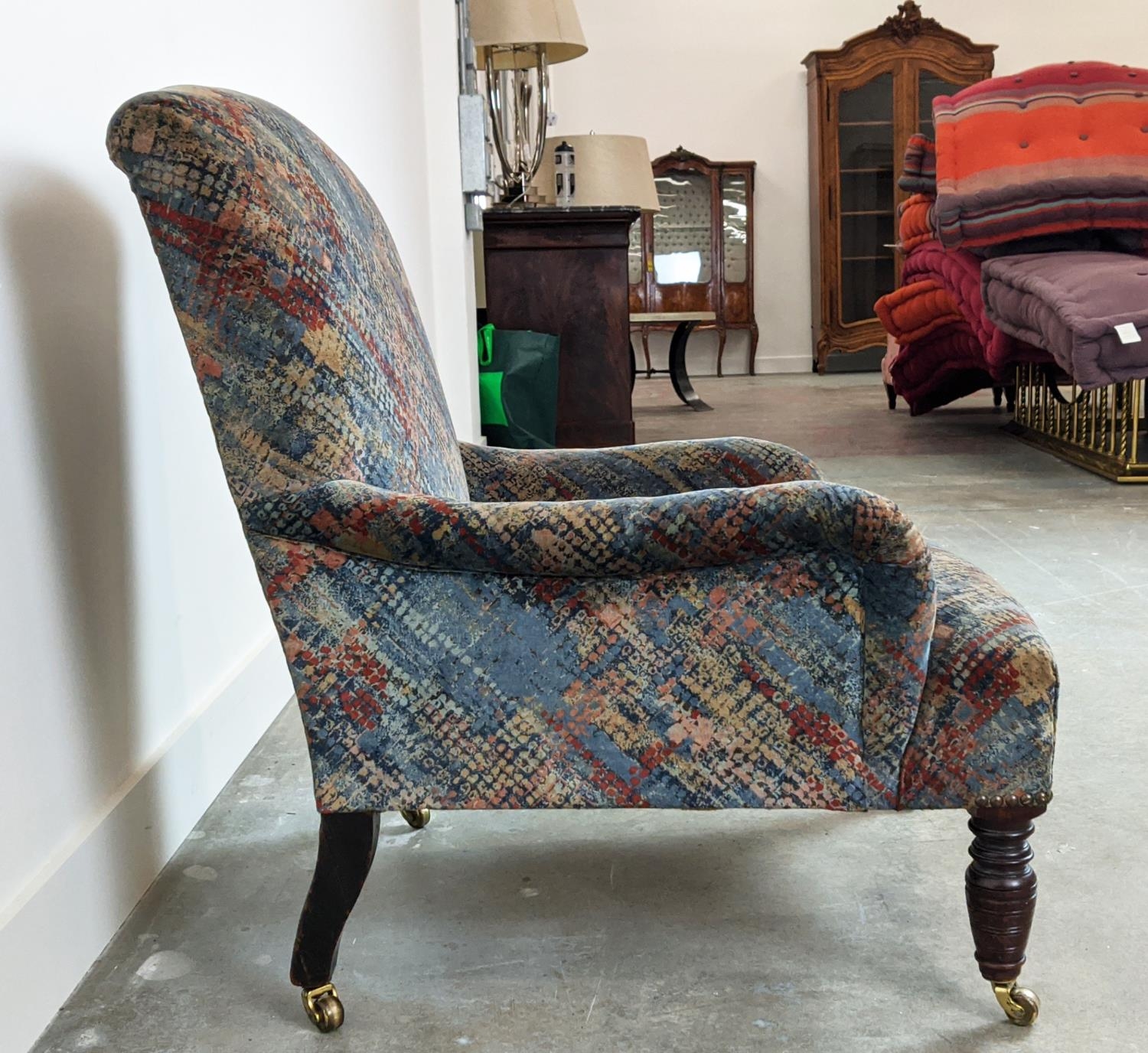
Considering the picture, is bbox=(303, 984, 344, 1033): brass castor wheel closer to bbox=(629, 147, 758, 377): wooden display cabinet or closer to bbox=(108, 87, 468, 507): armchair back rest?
bbox=(108, 87, 468, 507): armchair back rest

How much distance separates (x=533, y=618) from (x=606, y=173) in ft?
11.7

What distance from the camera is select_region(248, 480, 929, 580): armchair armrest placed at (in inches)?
38.4

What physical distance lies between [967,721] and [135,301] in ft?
3.49

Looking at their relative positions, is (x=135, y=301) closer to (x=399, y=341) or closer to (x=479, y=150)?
(x=399, y=341)

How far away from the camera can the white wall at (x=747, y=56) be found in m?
8.81

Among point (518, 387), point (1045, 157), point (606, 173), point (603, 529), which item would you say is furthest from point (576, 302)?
point (603, 529)

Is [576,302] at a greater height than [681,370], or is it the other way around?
[576,302]

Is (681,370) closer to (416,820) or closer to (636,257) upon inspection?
(636,257)

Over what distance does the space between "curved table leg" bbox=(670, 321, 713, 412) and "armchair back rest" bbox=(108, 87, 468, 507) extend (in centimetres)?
542

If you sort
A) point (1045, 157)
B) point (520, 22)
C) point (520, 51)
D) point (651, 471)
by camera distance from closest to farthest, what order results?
point (651, 471), point (520, 22), point (1045, 157), point (520, 51)

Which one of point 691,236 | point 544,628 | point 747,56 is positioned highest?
point 747,56

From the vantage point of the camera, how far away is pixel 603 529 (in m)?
1.00

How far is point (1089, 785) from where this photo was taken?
161 centimetres

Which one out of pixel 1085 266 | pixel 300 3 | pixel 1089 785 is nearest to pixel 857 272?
pixel 1085 266
